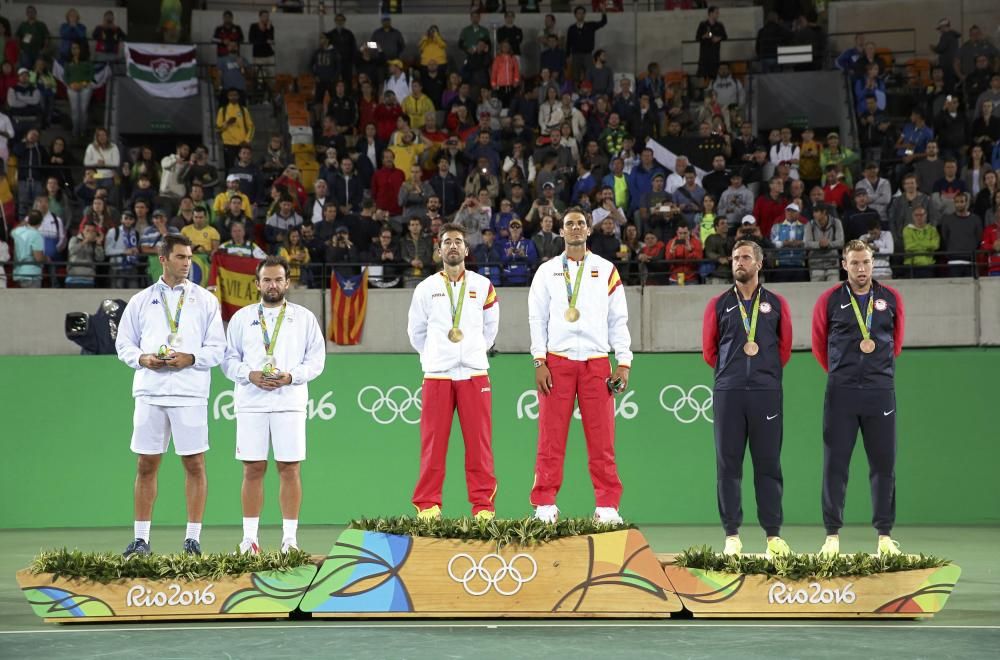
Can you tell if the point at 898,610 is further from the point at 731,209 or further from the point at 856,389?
the point at 731,209

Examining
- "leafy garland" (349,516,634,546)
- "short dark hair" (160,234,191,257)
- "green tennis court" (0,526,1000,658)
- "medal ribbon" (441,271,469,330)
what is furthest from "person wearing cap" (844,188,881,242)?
"short dark hair" (160,234,191,257)

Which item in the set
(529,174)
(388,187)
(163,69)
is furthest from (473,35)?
(163,69)

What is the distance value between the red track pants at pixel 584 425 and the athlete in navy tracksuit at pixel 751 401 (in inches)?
29.3

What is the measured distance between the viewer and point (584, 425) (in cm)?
843

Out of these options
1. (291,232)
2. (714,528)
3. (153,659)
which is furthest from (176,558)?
(291,232)

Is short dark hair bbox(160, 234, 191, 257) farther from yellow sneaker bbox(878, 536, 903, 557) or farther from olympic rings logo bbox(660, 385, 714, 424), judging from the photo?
olympic rings logo bbox(660, 385, 714, 424)

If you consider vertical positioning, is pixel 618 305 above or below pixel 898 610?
above

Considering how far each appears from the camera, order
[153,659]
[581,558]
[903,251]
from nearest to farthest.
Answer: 1. [153,659]
2. [581,558]
3. [903,251]

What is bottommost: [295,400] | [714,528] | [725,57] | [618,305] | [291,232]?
[714,528]

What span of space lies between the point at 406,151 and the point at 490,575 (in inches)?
486

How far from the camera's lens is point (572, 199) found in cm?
1788

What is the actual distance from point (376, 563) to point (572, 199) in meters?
11.1

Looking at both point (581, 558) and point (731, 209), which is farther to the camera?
point (731, 209)

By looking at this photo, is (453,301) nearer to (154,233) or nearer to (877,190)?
(154,233)
